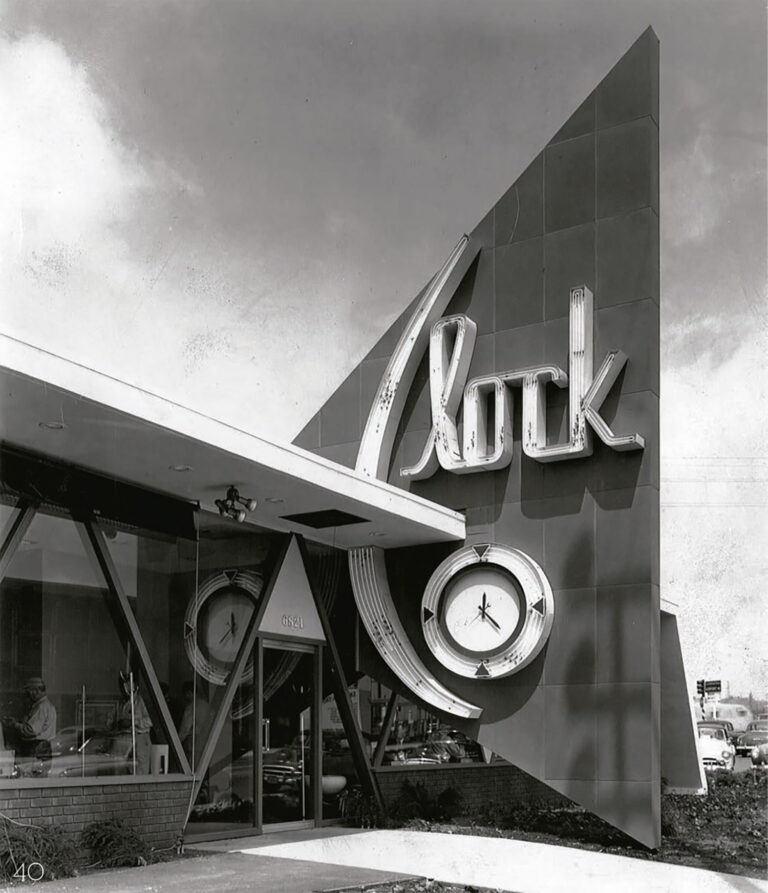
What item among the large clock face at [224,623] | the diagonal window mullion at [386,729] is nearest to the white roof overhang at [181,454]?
the large clock face at [224,623]

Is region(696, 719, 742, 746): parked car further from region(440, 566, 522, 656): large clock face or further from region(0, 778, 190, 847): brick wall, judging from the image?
region(0, 778, 190, 847): brick wall

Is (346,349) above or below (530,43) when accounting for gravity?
below

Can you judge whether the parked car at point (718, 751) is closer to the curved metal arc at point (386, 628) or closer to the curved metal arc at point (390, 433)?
the curved metal arc at point (386, 628)

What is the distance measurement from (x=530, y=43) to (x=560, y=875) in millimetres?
8527

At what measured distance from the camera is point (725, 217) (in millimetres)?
15062

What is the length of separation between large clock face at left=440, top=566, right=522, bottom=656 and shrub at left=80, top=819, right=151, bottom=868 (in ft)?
16.5

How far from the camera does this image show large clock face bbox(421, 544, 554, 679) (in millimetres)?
13281

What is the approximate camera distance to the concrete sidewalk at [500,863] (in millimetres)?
10422

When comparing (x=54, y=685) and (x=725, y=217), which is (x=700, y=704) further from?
(x=54, y=685)

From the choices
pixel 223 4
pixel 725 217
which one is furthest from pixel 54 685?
pixel 725 217

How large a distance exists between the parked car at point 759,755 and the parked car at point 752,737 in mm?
71

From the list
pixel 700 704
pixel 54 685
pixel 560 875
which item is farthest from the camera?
pixel 700 704

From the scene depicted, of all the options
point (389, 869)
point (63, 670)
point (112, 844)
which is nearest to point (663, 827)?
point (389, 869)

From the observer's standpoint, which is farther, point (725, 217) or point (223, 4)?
point (725, 217)
